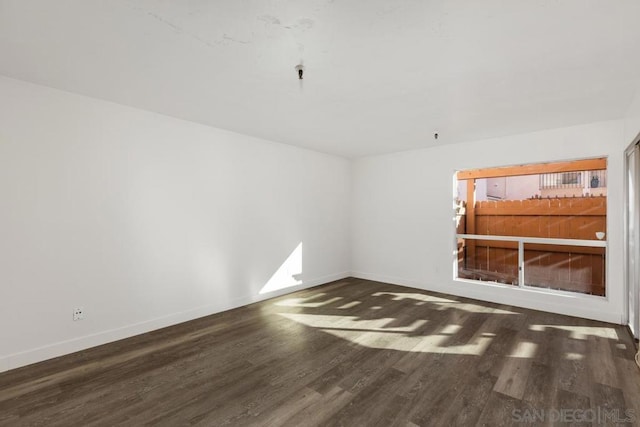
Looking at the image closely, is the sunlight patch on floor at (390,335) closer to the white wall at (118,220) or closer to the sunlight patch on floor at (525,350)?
the sunlight patch on floor at (525,350)

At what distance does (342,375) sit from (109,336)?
8.17 feet

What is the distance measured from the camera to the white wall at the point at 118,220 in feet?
8.60

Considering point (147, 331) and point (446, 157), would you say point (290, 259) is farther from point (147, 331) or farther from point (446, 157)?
point (446, 157)

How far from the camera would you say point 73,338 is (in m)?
2.88

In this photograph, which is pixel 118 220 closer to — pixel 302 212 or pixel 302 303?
pixel 302 303

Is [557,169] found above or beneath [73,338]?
above

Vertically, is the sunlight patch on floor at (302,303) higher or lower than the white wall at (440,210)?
lower

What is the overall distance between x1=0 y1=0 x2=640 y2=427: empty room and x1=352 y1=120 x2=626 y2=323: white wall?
0.03m

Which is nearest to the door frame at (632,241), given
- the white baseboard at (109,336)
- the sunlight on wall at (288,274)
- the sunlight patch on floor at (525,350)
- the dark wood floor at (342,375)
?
the dark wood floor at (342,375)

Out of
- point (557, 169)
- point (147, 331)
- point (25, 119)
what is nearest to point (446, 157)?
point (557, 169)

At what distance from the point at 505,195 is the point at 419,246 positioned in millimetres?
1574

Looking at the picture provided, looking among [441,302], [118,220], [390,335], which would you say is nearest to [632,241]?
[441,302]

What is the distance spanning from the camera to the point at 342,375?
96.8 inches

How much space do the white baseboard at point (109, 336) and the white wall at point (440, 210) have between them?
2.49 m
